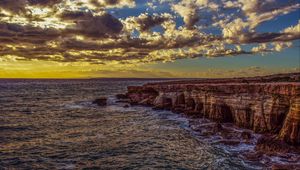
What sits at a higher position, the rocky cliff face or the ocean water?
the rocky cliff face

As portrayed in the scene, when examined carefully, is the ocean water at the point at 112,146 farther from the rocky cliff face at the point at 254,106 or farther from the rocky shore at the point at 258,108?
the rocky cliff face at the point at 254,106

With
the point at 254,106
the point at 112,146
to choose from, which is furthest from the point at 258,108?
the point at 112,146

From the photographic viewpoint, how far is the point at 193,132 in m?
37.4

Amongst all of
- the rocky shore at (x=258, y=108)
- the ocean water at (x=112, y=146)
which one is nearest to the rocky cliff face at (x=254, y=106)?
the rocky shore at (x=258, y=108)

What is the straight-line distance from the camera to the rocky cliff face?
2898 centimetres

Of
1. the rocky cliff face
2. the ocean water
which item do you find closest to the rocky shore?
the rocky cliff face

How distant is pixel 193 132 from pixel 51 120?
22.5m

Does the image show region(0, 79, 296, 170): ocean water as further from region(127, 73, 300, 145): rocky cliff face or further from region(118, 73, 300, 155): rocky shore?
region(127, 73, 300, 145): rocky cliff face

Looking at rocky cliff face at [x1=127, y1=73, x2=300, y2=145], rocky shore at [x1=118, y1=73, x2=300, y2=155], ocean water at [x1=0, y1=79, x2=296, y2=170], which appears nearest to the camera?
Answer: ocean water at [x1=0, y1=79, x2=296, y2=170]

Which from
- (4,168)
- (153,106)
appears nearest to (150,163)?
(4,168)

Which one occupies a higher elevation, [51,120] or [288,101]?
[288,101]

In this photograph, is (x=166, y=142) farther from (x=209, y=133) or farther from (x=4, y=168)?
(x=4, y=168)

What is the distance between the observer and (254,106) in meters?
35.7

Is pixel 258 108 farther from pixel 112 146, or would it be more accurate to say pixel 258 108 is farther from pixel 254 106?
pixel 112 146
